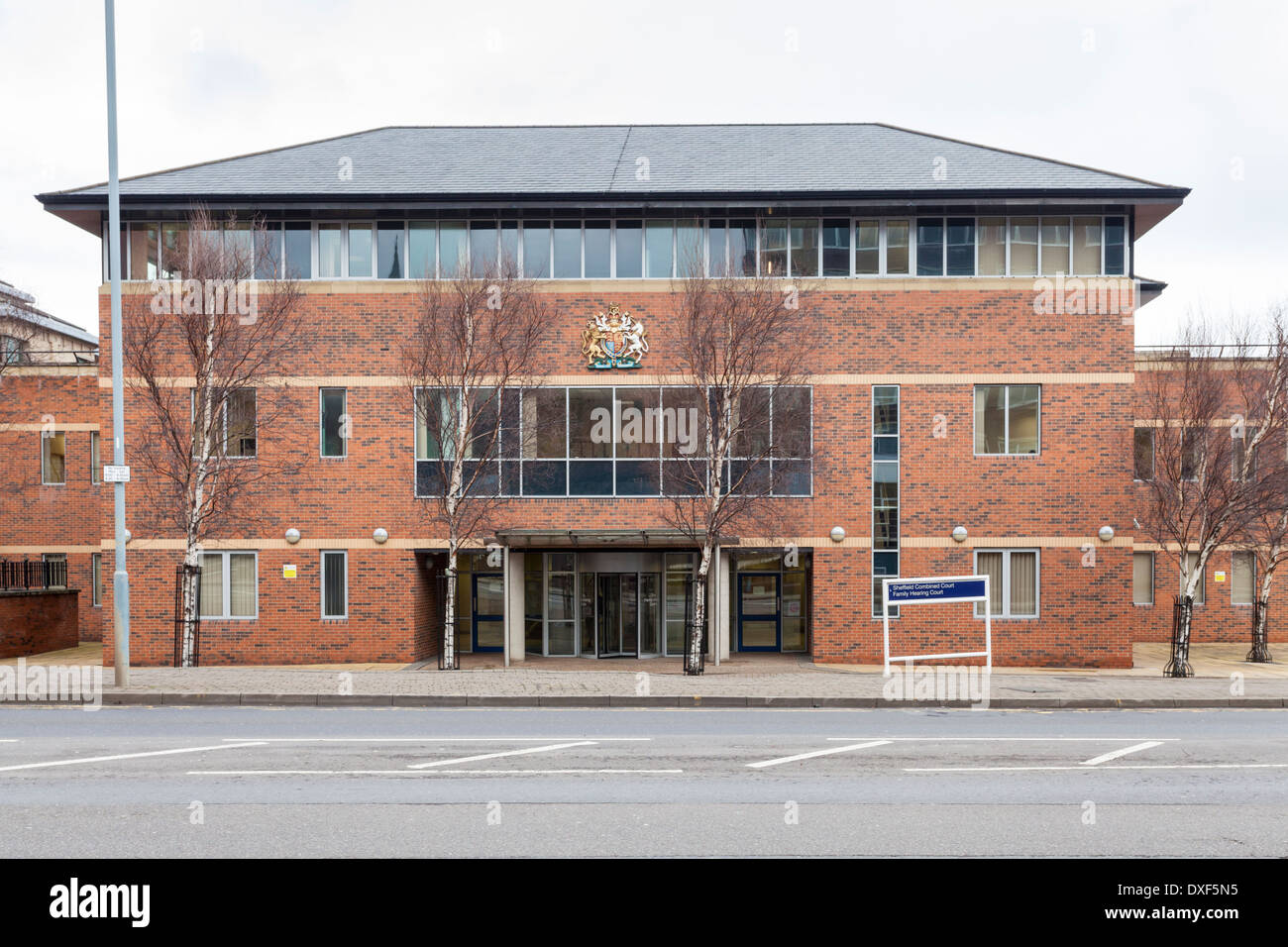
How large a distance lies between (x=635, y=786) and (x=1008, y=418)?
1471 centimetres

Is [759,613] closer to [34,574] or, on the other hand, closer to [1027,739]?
[1027,739]

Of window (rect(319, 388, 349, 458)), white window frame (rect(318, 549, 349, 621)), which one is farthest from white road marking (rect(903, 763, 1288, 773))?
window (rect(319, 388, 349, 458))

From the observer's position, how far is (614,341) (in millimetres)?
20625

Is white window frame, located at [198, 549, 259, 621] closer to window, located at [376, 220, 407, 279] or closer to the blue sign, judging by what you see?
window, located at [376, 220, 407, 279]

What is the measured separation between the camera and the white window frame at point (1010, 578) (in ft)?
67.7

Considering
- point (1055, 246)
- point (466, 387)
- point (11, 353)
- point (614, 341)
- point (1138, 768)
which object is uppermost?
point (1055, 246)

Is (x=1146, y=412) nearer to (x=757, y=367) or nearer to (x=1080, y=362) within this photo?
(x=1080, y=362)

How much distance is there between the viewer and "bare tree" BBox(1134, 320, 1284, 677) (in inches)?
766

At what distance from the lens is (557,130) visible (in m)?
26.4

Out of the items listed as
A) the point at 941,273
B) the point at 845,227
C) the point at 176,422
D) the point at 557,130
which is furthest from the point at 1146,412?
the point at 176,422

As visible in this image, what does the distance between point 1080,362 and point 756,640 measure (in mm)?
9095

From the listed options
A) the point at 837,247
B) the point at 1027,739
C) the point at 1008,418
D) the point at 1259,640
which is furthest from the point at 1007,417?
the point at 1027,739

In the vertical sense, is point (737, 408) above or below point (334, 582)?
above

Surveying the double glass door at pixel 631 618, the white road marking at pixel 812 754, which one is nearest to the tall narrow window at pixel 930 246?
the double glass door at pixel 631 618
